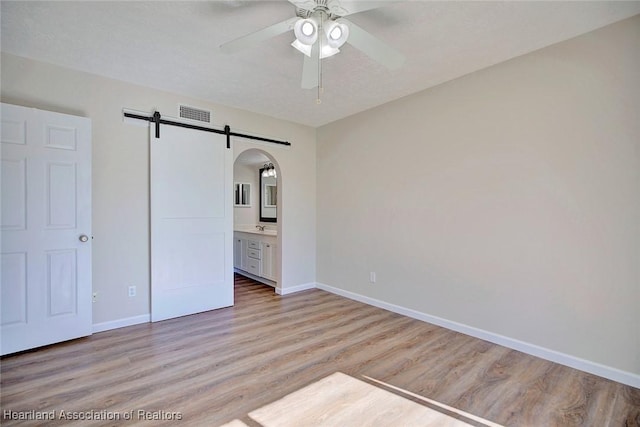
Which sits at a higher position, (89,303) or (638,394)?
(89,303)

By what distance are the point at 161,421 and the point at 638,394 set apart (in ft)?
10.2

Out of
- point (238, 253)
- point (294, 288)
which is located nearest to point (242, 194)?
point (238, 253)

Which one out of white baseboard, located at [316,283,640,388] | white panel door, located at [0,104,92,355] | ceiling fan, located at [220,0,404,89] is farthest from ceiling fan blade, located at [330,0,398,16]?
white baseboard, located at [316,283,640,388]

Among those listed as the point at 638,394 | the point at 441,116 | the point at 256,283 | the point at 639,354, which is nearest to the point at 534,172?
the point at 441,116

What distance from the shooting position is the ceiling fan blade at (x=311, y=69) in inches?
79.4

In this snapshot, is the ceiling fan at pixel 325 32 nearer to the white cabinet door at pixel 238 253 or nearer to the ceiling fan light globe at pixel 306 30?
the ceiling fan light globe at pixel 306 30

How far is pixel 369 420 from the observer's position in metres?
1.77

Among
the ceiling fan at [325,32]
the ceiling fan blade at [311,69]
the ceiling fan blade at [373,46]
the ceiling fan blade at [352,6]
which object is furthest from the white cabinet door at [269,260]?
the ceiling fan blade at [352,6]

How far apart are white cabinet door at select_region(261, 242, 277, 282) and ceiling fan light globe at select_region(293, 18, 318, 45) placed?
3337mm

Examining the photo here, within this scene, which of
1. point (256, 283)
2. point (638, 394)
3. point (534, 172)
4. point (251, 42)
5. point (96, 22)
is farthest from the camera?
point (256, 283)

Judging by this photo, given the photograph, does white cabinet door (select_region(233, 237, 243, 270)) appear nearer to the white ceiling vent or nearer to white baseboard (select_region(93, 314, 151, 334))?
white baseboard (select_region(93, 314, 151, 334))

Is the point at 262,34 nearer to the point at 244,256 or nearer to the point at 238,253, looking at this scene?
the point at 244,256

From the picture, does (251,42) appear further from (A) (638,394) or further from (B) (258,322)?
(A) (638,394)

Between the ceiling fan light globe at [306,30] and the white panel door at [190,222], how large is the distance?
89.3 inches
